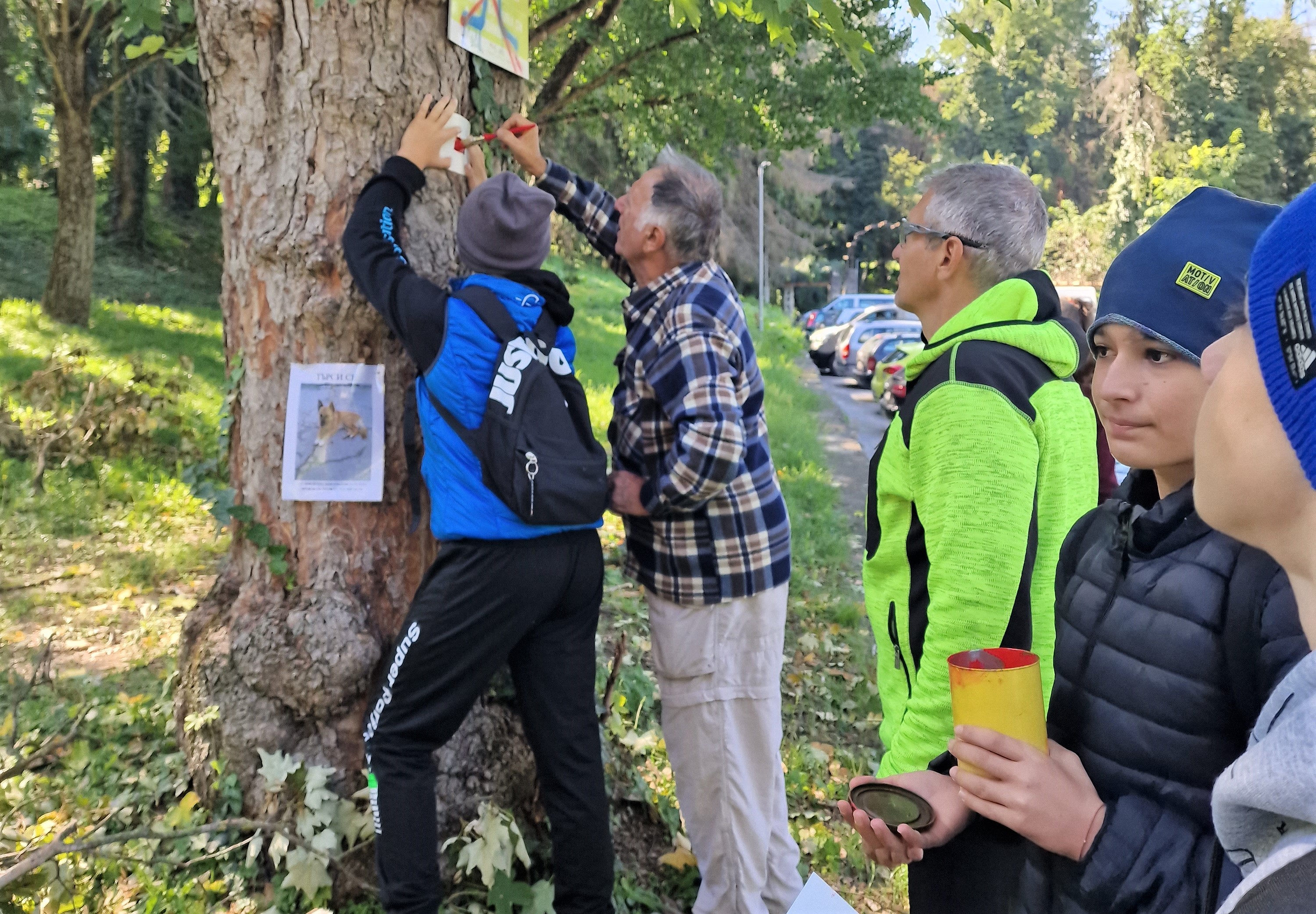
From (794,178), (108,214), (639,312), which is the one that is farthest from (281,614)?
(794,178)

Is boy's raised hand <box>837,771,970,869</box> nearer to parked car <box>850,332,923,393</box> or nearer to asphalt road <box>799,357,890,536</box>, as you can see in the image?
asphalt road <box>799,357,890,536</box>

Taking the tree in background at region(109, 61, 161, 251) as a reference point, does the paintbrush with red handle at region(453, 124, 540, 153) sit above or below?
below

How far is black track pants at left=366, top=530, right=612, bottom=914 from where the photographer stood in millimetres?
2467

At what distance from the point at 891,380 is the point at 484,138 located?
12.3 meters

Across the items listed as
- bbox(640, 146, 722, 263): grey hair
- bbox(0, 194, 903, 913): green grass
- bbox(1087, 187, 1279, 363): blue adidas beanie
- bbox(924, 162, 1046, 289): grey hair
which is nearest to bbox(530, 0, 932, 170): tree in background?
bbox(0, 194, 903, 913): green grass

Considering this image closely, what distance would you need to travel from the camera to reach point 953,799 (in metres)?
1.64

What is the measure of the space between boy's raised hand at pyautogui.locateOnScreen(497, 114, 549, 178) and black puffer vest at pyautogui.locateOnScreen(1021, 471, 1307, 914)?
225 cm

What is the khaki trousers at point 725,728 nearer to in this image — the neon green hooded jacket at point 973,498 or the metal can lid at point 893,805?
the neon green hooded jacket at point 973,498

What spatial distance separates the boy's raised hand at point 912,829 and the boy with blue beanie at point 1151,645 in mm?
16

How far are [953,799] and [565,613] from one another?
1.25 m

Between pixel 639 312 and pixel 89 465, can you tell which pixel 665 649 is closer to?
pixel 639 312

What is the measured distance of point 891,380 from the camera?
14625mm

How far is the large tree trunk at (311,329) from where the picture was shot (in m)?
2.79

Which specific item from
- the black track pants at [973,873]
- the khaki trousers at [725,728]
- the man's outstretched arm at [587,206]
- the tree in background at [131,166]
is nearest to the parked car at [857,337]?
the tree in background at [131,166]
